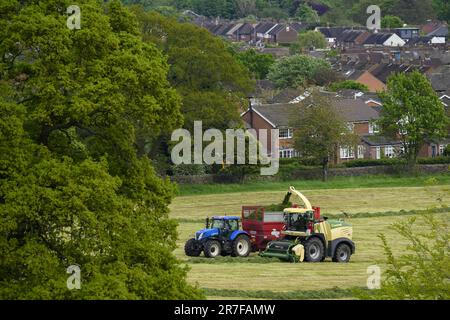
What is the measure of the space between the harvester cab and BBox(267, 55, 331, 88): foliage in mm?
69625

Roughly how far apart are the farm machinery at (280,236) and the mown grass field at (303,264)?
1.78 ft

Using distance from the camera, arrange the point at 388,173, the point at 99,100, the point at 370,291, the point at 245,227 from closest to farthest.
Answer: the point at 99,100
the point at 370,291
the point at 245,227
the point at 388,173

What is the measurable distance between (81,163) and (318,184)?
150 ft

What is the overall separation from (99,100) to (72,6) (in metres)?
2.28

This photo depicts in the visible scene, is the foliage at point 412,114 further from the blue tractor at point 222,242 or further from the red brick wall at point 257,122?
the blue tractor at point 222,242

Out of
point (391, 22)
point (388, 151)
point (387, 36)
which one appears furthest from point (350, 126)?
point (391, 22)

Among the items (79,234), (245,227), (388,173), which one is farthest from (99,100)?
(388,173)

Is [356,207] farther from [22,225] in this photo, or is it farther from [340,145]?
[22,225]

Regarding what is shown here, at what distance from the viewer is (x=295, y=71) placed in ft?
376

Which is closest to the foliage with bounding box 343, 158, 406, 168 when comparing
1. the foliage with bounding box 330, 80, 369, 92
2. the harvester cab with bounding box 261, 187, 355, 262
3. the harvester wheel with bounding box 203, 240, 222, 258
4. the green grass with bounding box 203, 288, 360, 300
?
the foliage with bounding box 330, 80, 369, 92

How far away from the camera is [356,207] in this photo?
59812mm

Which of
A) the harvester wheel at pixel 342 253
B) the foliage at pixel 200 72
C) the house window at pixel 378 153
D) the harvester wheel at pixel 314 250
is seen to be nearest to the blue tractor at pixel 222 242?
the harvester wheel at pixel 314 250

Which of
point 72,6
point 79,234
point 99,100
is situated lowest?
point 79,234

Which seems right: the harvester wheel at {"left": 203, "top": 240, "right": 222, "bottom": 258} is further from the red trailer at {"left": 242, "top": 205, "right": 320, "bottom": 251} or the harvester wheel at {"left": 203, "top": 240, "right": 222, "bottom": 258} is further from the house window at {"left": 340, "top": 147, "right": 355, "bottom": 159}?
the house window at {"left": 340, "top": 147, "right": 355, "bottom": 159}
